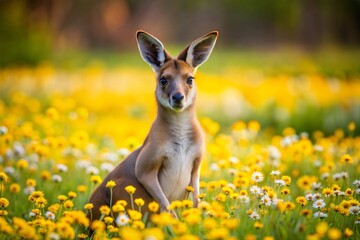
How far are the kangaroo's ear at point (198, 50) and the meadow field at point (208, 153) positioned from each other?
1.09 metres

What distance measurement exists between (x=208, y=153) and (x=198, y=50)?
87.5 inches

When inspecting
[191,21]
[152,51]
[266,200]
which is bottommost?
[266,200]

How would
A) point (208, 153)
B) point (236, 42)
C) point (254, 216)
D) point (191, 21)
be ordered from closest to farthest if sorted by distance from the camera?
point (254, 216), point (208, 153), point (236, 42), point (191, 21)

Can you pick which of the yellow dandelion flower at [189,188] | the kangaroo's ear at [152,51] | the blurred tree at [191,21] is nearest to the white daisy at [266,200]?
the yellow dandelion flower at [189,188]

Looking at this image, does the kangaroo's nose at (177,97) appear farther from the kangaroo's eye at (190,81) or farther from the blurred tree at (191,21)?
the blurred tree at (191,21)

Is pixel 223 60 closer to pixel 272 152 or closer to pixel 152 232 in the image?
pixel 272 152

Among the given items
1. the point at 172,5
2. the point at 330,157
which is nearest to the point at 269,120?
the point at 330,157

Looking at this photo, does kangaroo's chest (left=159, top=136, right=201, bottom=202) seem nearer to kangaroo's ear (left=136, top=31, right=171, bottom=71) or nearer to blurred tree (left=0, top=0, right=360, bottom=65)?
kangaroo's ear (left=136, top=31, right=171, bottom=71)

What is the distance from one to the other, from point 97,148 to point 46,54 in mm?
7820

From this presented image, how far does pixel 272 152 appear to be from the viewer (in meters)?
5.75

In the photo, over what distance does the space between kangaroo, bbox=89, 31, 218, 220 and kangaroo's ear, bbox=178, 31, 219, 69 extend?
12 mm

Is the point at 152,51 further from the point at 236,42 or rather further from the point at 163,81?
the point at 236,42

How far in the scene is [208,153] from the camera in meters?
6.71

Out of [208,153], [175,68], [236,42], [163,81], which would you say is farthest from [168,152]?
[236,42]
